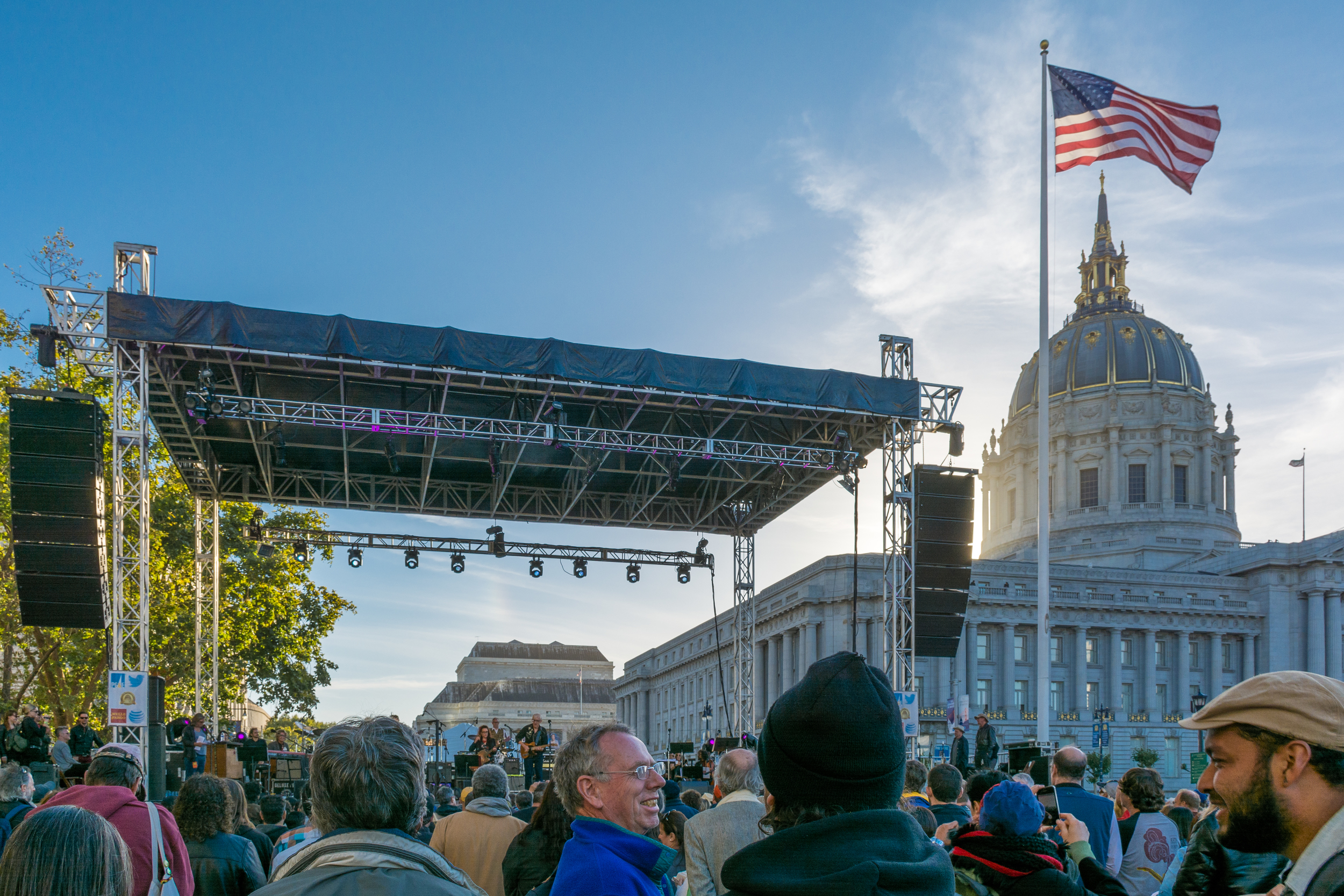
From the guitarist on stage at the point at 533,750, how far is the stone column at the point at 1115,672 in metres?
73.7

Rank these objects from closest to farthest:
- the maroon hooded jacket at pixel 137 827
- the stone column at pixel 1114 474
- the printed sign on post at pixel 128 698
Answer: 1. the maroon hooded jacket at pixel 137 827
2. the printed sign on post at pixel 128 698
3. the stone column at pixel 1114 474

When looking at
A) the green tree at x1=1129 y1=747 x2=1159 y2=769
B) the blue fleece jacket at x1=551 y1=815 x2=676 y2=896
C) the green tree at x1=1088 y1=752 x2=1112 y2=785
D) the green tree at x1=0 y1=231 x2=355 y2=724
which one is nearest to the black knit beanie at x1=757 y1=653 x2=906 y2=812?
the blue fleece jacket at x1=551 y1=815 x2=676 y2=896

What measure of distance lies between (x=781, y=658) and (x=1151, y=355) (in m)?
51.2

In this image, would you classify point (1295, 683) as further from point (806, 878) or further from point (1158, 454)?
point (1158, 454)

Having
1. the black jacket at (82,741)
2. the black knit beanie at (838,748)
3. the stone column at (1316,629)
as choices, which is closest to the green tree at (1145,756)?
the stone column at (1316,629)

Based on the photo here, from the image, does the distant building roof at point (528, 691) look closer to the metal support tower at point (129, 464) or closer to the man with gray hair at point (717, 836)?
the metal support tower at point (129, 464)

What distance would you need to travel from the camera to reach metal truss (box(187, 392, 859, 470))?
70.7 ft

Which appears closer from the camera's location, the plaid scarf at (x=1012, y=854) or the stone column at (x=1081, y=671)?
the plaid scarf at (x=1012, y=854)

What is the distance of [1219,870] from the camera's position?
339cm

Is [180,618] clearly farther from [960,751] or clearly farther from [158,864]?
[158,864]

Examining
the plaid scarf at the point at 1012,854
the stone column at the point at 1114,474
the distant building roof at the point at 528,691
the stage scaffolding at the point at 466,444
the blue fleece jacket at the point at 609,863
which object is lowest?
the distant building roof at the point at 528,691

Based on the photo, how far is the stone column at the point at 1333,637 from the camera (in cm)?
8706

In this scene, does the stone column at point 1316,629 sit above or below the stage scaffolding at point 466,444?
below

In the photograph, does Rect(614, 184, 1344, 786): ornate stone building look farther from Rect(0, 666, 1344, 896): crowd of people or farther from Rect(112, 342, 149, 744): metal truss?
Rect(0, 666, 1344, 896): crowd of people
